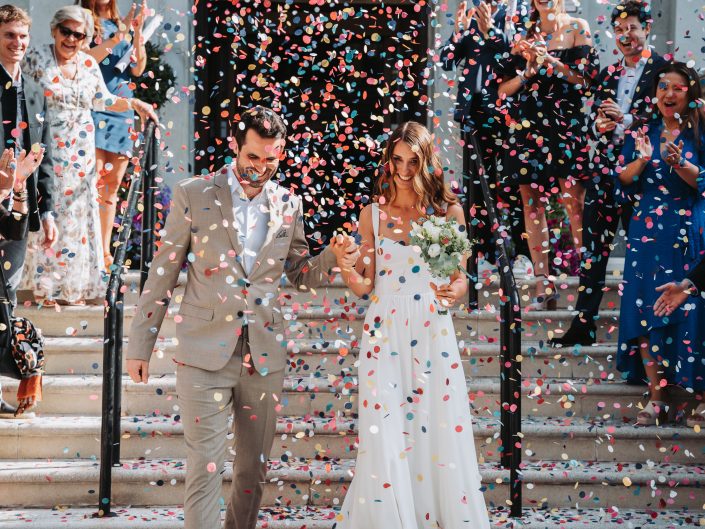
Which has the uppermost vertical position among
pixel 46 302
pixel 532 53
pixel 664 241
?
pixel 532 53

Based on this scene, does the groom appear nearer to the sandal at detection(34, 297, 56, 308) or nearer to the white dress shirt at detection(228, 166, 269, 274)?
the white dress shirt at detection(228, 166, 269, 274)

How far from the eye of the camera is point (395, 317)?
457 centimetres

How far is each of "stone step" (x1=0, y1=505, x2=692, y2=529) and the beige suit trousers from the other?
591mm

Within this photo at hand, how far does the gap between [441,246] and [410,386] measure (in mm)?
670

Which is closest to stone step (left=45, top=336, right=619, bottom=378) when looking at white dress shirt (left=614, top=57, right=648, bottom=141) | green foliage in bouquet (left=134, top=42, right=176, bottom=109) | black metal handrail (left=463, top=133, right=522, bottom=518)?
black metal handrail (left=463, top=133, right=522, bottom=518)

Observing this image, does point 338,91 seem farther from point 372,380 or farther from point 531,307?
point 372,380

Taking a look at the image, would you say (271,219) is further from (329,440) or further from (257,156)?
(329,440)

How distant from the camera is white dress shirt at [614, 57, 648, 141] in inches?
241

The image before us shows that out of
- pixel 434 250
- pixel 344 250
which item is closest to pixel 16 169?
pixel 344 250

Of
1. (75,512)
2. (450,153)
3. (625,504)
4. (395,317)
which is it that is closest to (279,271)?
(395,317)

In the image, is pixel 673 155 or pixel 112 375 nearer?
pixel 112 375

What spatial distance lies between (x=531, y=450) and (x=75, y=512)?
95.8 inches

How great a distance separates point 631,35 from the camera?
604 cm

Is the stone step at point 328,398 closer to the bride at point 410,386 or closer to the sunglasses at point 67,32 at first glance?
the bride at point 410,386
